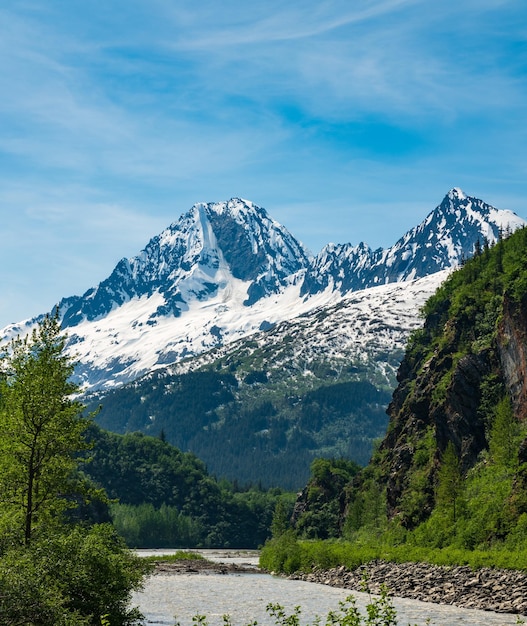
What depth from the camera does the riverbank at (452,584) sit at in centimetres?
7419

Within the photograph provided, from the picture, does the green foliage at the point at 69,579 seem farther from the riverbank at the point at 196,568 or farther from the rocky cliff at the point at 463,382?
the riverbank at the point at 196,568

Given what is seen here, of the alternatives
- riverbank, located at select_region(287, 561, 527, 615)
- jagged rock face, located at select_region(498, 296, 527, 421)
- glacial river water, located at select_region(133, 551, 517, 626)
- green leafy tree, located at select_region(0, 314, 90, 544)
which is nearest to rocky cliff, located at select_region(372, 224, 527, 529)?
jagged rock face, located at select_region(498, 296, 527, 421)

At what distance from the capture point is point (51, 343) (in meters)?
60.6

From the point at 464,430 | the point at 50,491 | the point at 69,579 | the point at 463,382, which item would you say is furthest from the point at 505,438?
the point at 69,579

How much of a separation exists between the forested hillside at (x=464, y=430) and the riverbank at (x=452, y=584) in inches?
309

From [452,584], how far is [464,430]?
55716mm

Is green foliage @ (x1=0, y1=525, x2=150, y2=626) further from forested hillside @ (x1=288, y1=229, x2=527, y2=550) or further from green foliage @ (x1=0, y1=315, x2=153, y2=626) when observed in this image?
forested hillside @ (x1=288, y1=229, x2=527, y2=550)

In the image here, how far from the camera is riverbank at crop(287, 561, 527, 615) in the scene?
74.2 m

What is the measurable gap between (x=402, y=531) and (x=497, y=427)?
24819 millimetres

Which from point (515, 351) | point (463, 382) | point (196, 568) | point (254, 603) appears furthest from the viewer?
point (196, 568)

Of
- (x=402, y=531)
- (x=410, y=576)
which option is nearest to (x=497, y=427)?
(x=402, y=531)

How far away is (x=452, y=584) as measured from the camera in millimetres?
85500

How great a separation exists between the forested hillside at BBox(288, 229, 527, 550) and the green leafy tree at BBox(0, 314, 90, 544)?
2217 inches

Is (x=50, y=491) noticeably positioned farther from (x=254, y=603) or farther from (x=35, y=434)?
(x=254, y=603)
